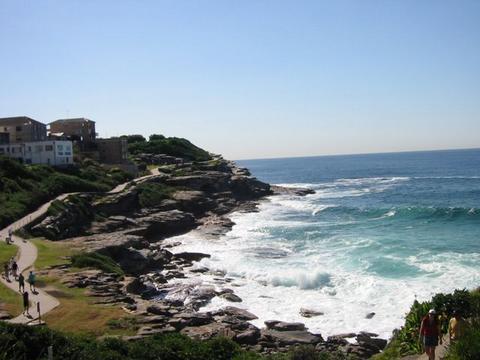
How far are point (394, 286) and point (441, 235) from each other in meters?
19.5

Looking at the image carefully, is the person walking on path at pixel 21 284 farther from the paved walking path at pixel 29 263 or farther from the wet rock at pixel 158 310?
the wet rock at pixel 158 310

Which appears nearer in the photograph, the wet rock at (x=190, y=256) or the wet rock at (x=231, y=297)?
the wet rock at (x=231, y=297)

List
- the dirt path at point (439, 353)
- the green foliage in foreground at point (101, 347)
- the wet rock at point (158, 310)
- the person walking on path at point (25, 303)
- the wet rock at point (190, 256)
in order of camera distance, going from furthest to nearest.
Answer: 1. the wet rock at point (190, 256)
2. the wet rock at point (158, 310)
3. the person walking on path at point (25, 303)
4. the green foliage in foreground at point (101, 347)
5. the dirt path at point (439, 353)

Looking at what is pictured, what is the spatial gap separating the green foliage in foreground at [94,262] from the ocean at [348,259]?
22.0ft

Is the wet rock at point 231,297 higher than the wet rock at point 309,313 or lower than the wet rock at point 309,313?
higher

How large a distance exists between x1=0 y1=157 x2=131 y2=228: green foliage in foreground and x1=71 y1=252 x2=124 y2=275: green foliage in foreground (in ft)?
45.8

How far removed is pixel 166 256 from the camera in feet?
143

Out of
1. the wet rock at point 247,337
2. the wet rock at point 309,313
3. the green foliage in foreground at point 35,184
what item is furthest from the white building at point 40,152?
the wet rock at point 247,337

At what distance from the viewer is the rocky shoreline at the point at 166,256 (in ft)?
79.0

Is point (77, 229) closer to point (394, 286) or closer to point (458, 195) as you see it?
point (394, 286)

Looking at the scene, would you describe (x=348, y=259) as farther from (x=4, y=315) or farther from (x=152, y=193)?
(x=152, y=193)

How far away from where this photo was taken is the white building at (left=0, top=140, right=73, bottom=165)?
7262 cm

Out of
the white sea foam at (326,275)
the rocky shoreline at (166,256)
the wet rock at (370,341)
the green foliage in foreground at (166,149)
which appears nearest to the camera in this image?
the rocky shoreline at (166,256)

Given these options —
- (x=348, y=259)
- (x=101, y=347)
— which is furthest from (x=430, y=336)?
(x=348, y=259)
